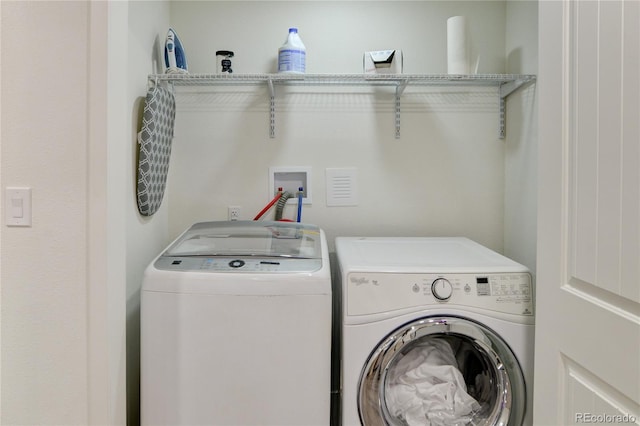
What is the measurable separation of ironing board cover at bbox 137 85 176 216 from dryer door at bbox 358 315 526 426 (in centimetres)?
112

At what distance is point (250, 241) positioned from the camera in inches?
59.5

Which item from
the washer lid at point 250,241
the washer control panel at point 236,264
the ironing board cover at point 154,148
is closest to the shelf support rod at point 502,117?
the washer lid at point 250,241

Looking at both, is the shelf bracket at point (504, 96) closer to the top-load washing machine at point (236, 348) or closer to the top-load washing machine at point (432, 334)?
the top-load washing machine at point (432, 334)

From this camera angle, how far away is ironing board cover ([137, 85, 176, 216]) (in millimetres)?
1540

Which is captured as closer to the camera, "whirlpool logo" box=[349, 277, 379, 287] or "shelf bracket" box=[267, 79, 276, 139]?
"whirlpool logo" box=[349, 277, 379, 287]

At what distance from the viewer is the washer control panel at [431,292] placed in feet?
4.17

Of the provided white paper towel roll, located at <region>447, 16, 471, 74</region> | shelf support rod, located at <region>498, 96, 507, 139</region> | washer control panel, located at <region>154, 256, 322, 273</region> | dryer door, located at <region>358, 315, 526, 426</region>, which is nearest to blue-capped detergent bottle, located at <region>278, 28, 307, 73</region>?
white paper towel roll, located at <region>447, 16, 471, 74</region>

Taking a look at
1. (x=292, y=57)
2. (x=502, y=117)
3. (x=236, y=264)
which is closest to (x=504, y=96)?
(x=502, y=117)

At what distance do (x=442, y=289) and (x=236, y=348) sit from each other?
0.72m

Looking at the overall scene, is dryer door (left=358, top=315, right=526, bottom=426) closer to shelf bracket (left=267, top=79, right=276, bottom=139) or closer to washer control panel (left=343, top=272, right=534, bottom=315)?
washer control panel (left=343, top=272, right=534, bottom=315)

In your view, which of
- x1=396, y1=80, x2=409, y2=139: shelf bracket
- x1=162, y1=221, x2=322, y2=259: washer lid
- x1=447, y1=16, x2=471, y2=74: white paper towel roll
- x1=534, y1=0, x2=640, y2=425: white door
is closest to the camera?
x1=534, y1=0, x2=640, y2=425: white door

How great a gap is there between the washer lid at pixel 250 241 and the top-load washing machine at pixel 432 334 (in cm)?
21

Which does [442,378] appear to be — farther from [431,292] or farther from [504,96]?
[504,96]

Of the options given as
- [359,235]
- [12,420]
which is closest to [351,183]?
[359,235]
